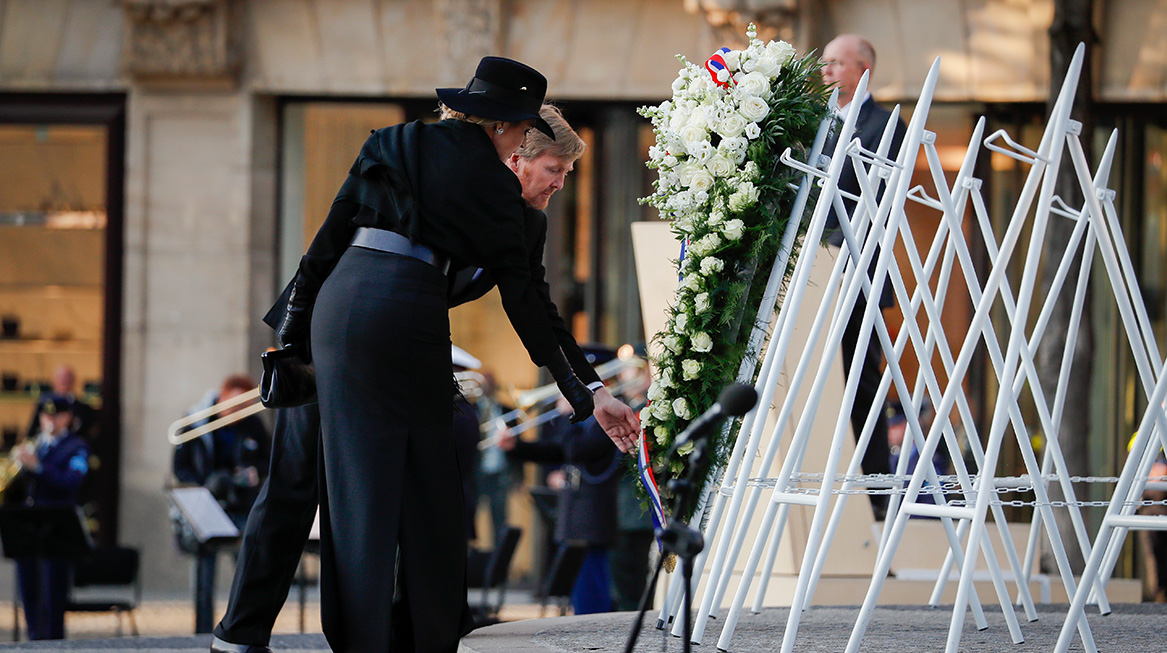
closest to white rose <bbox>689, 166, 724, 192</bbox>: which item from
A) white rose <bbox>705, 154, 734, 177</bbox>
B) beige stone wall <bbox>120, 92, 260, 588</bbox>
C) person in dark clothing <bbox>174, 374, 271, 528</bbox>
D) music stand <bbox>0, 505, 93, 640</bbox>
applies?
white rose <bbox>705, 154, 734, 177</bbox>

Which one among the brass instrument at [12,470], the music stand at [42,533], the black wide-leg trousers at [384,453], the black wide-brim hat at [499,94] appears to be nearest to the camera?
the black wide-leg trousers at [384,453]

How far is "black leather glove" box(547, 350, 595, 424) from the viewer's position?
381cm

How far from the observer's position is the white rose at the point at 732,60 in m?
4.46

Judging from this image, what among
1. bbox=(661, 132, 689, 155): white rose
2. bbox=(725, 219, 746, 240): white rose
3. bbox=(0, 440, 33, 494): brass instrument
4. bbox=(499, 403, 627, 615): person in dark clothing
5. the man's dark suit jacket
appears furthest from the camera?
bbox=(0, 440, 33, 494): brass instrument

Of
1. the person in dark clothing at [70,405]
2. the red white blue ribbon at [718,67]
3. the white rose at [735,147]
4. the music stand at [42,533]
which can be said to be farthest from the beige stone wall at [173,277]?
the white rose at [735,147]

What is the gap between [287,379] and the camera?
3893 mm

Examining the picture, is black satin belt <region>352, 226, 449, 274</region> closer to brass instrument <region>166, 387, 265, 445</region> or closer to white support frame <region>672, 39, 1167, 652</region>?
white support frame <region>672, 39, 1167, 652</region>

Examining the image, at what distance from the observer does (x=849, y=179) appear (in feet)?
18.2

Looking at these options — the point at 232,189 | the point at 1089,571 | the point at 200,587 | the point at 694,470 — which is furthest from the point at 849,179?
the point at 232,189

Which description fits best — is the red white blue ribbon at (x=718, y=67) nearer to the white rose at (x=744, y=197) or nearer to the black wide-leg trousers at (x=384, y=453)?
the white rose at (x=744, y=197)

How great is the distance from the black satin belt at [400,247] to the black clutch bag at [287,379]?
392 mm

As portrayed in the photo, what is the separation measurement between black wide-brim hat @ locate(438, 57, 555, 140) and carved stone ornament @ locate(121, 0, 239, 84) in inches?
326

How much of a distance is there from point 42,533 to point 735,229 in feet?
17.8

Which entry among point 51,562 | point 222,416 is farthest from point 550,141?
point 222,416
